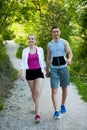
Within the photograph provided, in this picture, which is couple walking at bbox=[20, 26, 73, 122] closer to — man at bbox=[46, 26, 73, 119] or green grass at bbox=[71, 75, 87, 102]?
man at bbox=[46, 26, 73, 119]

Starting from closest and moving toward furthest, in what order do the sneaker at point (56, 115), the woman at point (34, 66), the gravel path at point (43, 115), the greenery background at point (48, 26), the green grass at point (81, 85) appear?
1. the gravel path at point (43, 115)
2. the woman at point (34, 66)
3. the sneaker at point (56, 115)
4. the green grass at point (81, 85)
5. the greenery background at point (48, 26)

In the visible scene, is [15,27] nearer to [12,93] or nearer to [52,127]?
[12,93]

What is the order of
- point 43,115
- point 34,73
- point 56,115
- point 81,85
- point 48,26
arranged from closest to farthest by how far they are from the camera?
point 34,73
point 56,115
point 43,115
point 81,85
point 48,26

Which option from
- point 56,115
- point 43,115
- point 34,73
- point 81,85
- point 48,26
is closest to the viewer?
point 34,73

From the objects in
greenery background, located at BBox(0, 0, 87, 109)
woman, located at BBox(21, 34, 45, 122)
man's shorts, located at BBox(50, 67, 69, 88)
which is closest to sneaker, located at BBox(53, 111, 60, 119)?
woman, located at BBox(21, 34, 45, 122)

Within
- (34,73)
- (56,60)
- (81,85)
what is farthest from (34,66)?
(81,85)

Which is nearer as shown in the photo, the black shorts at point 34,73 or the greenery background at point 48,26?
the black shorts at point 34,73

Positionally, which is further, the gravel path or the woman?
the woman

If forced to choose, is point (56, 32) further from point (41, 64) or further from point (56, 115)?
point (56, 115)

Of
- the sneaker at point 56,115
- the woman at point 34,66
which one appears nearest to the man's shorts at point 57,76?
the woman at point 34,66

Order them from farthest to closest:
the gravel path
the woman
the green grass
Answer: the green grass
the woman
the gravel path

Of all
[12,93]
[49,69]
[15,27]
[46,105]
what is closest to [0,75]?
[12,93]

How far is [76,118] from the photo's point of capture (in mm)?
8102

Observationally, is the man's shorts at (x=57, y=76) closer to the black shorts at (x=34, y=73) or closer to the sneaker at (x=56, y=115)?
the black shorts at (x=34, y=73)
